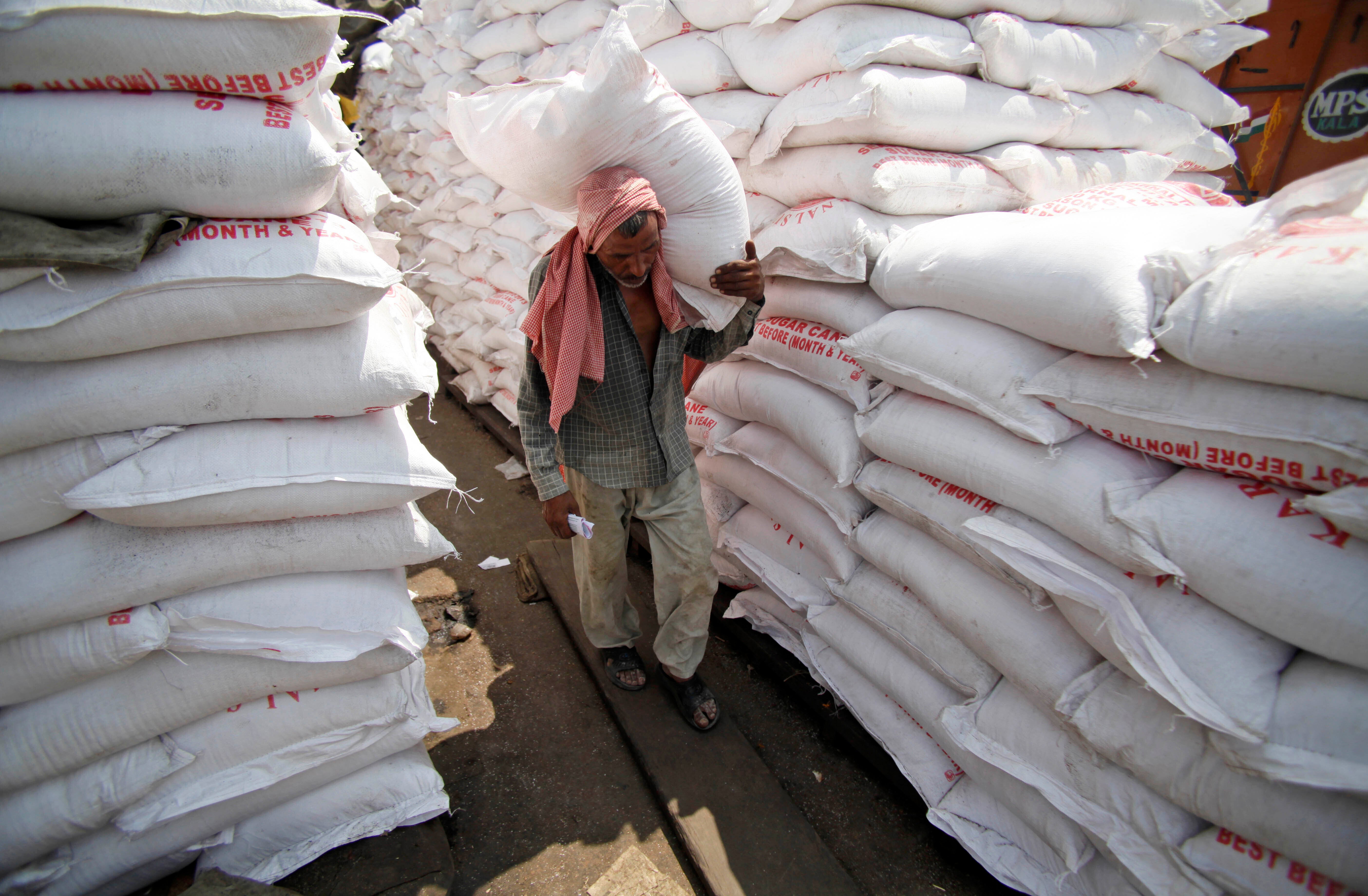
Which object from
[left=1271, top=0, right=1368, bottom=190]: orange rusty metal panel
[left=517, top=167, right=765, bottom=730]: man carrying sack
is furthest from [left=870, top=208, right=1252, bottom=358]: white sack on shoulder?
[left=1271, top=0, right=1368, bottom=190]: orange rusty metal panel

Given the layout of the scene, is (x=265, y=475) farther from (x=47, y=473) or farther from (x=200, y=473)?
(x=47, y=473)

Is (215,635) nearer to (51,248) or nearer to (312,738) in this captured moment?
(312,738)

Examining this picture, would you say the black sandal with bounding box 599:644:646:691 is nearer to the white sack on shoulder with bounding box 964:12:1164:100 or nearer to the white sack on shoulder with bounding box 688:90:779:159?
the white sack on shoulder with bounding box 688:90:779:159

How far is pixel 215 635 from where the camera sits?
1.56m

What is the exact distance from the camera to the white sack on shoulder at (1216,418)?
108 cm

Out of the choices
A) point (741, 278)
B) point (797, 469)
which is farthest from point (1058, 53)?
point (797, 469)

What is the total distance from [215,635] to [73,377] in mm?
674

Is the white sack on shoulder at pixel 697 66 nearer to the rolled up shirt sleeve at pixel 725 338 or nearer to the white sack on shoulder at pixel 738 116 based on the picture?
the white sack on shoulder at pixel 738 116

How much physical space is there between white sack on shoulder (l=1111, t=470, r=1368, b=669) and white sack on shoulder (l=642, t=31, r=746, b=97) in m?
1.93

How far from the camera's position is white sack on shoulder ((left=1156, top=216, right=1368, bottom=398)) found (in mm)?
1049

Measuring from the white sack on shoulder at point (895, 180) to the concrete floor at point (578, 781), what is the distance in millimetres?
1792

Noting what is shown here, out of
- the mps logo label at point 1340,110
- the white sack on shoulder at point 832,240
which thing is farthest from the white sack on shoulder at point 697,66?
the mps logo label at point 1340,110

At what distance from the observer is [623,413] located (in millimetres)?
1937

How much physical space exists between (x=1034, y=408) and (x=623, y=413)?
1110 mm
